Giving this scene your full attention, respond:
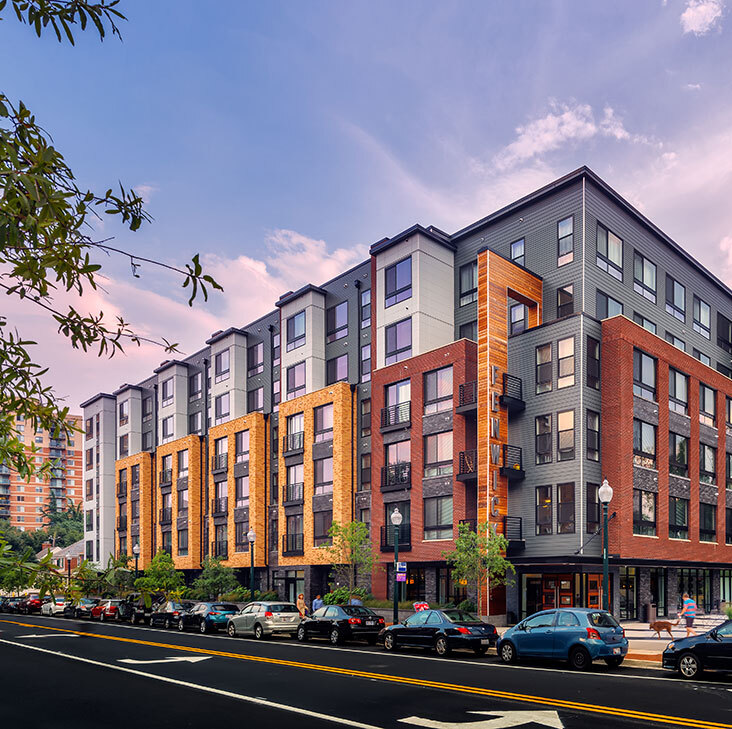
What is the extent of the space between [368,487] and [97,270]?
43332 millimetres

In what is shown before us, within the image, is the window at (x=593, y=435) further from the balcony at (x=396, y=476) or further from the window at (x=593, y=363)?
the balcony at (x=396, y=476)

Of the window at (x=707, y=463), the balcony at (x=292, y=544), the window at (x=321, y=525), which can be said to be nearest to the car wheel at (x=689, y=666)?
the window at (x=707, y=463)

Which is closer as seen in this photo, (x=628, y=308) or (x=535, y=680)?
(x=535, y=680)

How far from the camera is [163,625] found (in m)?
43.2

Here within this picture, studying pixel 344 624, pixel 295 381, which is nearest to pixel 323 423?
pixel 295 381

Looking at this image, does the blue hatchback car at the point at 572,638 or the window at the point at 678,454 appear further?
the window at the point at 678,454

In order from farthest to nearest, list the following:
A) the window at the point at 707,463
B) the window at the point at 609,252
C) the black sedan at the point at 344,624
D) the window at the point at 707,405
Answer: the window at the point at 707,405 → the window at the point at 707,463 → the window at the point at 609,252 → the black sedan at the point at 344,624

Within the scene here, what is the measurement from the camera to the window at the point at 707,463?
4603 centimetres

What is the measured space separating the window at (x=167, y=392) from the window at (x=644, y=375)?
139 feet

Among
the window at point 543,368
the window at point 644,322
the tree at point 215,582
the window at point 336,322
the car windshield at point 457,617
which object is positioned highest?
the window at point 336,322

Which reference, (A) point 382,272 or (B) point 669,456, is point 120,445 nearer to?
(A) point 382,272

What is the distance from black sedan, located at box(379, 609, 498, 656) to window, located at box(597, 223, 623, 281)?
2225cm

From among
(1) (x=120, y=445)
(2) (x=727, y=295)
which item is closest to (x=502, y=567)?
(2) (x=727, y=295)

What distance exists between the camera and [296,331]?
54969mm
